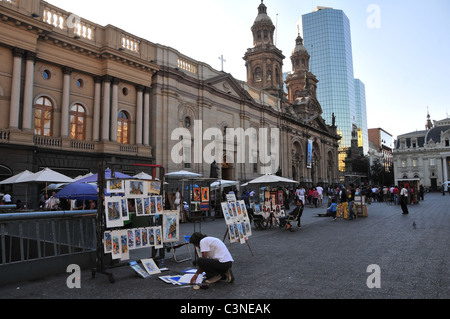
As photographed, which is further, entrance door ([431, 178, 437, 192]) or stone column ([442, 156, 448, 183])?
entrance door ([431, 178, 437, 192])

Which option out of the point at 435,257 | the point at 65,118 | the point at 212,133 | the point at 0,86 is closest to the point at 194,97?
the point at 212,133

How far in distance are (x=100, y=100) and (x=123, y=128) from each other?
257 cm

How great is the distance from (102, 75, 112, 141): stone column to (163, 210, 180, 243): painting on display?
15.0m

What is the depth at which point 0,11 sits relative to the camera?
1658cm

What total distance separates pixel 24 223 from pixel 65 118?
1481cm

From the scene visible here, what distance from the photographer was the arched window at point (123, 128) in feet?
76.3

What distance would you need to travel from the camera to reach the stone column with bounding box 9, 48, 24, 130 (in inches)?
675

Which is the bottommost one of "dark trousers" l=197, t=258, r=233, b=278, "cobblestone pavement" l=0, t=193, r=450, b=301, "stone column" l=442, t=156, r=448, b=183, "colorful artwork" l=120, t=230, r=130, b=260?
"cobblestone pavement" l=0, t=193, r=450, b=301

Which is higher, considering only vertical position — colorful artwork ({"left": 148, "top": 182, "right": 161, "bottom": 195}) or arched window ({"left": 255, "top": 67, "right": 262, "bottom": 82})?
arched window ({"left": 255, "top": 67, "right": 262, "bottom": 82})

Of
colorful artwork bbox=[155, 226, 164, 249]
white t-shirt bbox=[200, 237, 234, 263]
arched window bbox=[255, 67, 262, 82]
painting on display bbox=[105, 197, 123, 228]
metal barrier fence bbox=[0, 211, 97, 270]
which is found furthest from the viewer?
arched window bbox=[255, 67, 262, 82]

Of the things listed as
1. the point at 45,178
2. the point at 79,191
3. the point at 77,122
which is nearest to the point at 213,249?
the point at 79,191

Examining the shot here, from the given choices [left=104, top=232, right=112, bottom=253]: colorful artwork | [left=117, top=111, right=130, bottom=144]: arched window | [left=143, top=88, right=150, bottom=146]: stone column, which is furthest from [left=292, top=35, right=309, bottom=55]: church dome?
[left=104, top=232, right=112, bottom=253]: colorful artwork

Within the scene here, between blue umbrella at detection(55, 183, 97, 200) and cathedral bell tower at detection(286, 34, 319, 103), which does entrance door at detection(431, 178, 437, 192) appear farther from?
blue umbrella at detection(55, 183, 97, 200)

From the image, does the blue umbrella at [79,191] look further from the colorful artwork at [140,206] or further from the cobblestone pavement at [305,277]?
the colorful artwork at [140,206]
